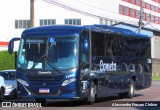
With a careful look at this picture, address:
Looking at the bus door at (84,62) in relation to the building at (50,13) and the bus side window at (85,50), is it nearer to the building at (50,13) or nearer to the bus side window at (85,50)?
the bus side window at (85,50)

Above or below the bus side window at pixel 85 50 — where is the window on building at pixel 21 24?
above

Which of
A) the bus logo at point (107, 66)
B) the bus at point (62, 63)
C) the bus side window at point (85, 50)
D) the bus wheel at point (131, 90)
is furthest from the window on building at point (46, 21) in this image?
the bus side window at point (85, 50)

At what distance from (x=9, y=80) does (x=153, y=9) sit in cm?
9839

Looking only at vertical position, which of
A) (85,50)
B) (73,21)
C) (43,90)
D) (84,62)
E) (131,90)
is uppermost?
(73,21)

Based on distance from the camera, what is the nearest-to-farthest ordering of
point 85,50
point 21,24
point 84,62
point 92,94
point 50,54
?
point 50,54 → point 84,62 → point 85,50 → point 92,94 → point 21,24

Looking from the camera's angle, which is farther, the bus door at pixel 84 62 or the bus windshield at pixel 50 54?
the bus door at pixel 84 62

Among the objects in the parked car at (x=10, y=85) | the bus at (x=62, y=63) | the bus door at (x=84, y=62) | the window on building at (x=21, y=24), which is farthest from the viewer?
the window on building at (x=21, y=24)

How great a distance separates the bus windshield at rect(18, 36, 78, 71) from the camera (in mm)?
19172

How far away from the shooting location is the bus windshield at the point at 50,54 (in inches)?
755

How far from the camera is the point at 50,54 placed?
19.4m

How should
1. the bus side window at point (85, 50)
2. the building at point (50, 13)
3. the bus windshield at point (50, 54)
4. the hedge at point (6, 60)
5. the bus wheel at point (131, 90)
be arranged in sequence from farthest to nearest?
the building at point (50, 13)
the hedge at point (6, 60)
the bus wheel at point (131, 90)
the bus side window at point (85, 50)
the bus windshield at point (50, 54)

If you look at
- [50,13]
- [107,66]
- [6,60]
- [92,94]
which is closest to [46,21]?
[50,13]

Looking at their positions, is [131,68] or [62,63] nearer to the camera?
[62,63]

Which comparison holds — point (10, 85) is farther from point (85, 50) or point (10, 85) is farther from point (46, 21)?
point (46, 21)
